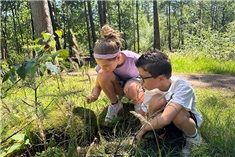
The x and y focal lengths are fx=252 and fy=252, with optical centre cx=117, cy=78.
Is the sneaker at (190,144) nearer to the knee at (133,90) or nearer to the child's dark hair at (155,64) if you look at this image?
the child's dark hair at (155,64)

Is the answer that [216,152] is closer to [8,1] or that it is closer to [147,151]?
[147,151]

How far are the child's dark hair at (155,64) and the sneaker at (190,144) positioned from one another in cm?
48

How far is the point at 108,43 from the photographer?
87.0 inches

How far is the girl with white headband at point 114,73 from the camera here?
2.20m

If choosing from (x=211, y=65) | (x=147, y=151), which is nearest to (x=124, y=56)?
(x=147, y=151)

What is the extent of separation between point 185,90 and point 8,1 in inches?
880

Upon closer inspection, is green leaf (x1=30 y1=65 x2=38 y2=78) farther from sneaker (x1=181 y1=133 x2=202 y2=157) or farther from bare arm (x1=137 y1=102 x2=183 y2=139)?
sneaker (x1=181 y1=133 x2=202 y2=157)

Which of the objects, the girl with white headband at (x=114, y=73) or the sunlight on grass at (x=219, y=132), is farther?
the girl with white headband at (x=114, y=73)

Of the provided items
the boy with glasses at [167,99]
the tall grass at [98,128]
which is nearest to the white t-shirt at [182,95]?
the boy with glasses at [167,99]

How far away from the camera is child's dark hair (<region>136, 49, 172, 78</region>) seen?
180 centimetres

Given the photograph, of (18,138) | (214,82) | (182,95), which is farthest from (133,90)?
(214,82)

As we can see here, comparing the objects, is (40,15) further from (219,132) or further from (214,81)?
(219,132)

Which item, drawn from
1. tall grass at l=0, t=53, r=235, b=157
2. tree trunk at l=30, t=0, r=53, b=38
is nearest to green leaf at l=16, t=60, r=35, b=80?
tall grass at l=0, t=53, r=235, b=157

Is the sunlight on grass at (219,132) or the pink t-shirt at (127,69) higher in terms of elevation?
the pink t-shirt at (127,69)
